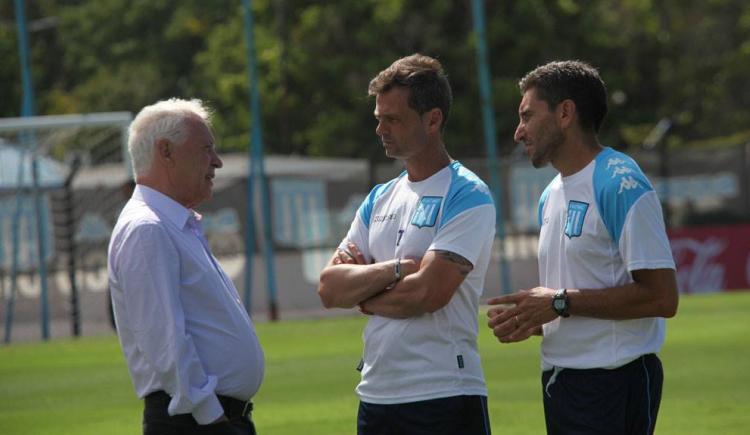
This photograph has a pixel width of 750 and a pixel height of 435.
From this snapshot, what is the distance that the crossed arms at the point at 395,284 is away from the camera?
215 inches

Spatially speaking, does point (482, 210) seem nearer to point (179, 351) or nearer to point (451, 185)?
point (451, 185)

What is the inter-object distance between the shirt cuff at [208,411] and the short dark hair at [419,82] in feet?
4.64

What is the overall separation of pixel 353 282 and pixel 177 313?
82 centimetres

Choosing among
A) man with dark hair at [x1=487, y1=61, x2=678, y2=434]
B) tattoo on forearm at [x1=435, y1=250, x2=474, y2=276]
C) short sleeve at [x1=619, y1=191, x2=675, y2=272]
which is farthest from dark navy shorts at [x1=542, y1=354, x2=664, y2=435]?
tattoo on forearm at [x1=435, y1=250, x2=474, y2=276]

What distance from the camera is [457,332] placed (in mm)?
5602

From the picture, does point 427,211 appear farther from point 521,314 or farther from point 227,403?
point 227,403

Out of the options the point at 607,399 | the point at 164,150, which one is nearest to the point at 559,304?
the point at 607,399

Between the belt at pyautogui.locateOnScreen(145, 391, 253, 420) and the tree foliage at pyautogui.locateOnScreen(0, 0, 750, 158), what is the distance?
1389 inches

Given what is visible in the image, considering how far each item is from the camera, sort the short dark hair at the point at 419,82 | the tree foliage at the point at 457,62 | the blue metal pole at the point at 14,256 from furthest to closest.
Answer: the tree foliage at the point at 457,62 → the blue metal pole at the point at 14,256 → the short dark hair at the point at 419,82

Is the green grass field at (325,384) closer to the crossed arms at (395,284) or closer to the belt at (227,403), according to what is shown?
the crossed arms at (395,284)

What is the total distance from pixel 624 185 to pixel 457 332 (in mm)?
916

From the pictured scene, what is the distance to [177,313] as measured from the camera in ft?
17.2

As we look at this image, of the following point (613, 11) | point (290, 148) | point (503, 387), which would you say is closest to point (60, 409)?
point (503, 387)

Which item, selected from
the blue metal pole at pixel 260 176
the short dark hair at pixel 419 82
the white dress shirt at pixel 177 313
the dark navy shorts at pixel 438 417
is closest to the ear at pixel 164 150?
the white dress shirt at pixel 177 313
